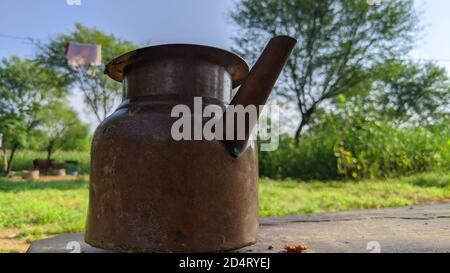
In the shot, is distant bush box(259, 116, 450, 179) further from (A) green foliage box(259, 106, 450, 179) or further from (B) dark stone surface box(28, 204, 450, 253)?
(B) dark stone surface box(28, 204, 450, 253)

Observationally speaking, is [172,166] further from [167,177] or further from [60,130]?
[60,130]

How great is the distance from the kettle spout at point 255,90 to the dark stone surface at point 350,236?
0.22m

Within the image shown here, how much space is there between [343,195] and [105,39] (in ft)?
27.1

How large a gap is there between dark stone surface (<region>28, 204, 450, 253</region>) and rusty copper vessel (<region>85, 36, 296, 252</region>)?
0.09 m

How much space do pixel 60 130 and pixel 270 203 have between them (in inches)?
271

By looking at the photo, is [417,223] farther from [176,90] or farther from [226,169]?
[176,90]

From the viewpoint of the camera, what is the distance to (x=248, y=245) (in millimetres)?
716

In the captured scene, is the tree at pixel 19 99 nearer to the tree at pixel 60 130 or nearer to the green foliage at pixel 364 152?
the tree at pixel 60 130

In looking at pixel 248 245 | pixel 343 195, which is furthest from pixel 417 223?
pixel 343 195

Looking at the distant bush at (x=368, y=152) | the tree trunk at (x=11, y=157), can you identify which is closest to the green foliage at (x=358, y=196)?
the distant bush at (x=368, y=152)

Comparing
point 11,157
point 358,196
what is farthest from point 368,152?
point 11,157

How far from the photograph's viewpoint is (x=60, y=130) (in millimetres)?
8281

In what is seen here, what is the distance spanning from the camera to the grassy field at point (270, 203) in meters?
2.20

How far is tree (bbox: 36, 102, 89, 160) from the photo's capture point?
7.85 m
